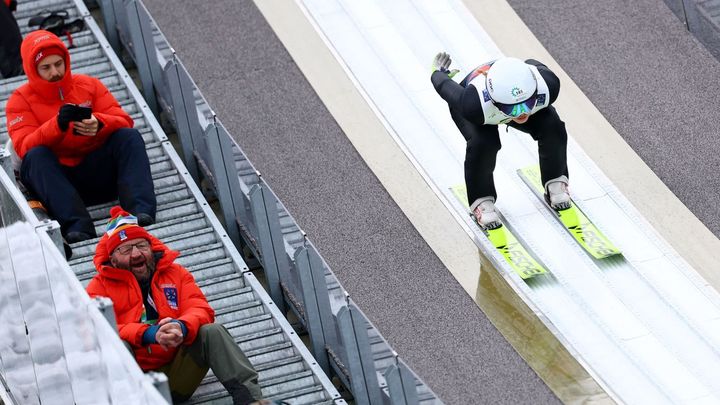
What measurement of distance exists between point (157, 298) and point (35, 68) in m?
1.97

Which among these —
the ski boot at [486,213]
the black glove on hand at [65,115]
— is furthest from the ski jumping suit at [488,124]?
the black glove on hand at [65,115]

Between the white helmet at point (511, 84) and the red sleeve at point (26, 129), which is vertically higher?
the red sleeve at point (26, 129)

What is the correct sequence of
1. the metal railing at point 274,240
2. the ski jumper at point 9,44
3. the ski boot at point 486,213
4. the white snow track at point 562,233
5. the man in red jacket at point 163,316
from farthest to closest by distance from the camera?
the ski jumper at point 9,44, the ski boot at point 486,213, the white snow track at point 562,233, the metal railing at point 274,240, the man in red jacket at point 163,316

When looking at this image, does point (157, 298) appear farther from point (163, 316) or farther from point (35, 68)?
point (35, 68)

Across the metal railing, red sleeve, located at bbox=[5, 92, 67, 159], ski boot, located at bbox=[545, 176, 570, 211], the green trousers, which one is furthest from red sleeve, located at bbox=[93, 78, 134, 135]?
ski boot, located at bbox=[545, 176, 570, 211]

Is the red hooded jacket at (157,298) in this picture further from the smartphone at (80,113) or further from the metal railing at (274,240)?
the smartphone at (80,113)

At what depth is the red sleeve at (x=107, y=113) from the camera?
9.40m

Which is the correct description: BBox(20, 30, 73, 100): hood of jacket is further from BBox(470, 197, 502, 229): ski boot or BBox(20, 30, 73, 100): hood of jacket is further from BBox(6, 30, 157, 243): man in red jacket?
BBox(470, 197, 502, 229): ski boot

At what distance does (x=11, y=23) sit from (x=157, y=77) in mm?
1077

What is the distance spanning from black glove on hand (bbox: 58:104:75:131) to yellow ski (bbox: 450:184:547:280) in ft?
8.74

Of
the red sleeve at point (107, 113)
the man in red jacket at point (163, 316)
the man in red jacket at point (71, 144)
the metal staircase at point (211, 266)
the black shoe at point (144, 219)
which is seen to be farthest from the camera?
the red sleeve at point (107, 113)

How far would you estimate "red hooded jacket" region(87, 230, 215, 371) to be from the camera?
7984mm

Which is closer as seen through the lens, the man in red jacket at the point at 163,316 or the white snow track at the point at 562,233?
the man in red jacket at the point at 163,316

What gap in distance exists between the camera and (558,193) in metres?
10.0
